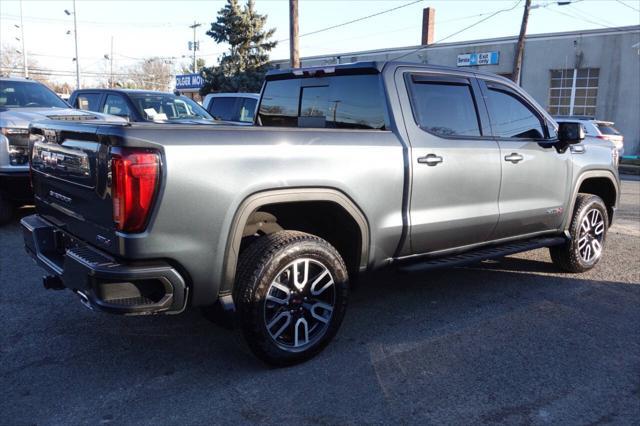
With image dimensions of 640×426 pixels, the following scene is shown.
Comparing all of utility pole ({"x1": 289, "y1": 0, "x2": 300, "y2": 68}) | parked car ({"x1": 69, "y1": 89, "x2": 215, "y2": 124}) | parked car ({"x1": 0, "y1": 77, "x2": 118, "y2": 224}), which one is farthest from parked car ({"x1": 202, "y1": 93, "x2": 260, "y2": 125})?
utility pole ({"x1": 289, "y1": 0, "x2": 300, "y2": 68})

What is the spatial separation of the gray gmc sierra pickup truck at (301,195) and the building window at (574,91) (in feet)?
75.5

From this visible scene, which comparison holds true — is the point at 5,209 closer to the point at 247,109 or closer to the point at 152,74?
the point at 247,109

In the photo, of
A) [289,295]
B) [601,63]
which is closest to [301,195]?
[289,295]

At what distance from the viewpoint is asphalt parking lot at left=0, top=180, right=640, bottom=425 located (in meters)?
3.10

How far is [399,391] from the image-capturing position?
333cm

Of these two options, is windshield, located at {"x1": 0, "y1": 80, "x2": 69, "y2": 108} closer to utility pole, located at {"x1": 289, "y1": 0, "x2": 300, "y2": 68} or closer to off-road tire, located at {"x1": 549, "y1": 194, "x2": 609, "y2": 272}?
off-road tire, located at {"x1": 549, "y1": 194, "x2": 609, "y2": 272}

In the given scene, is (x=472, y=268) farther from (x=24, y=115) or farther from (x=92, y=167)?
(x=24, y=115)

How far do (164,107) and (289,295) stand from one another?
720 cm

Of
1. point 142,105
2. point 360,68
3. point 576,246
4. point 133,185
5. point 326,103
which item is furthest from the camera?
point 142,105

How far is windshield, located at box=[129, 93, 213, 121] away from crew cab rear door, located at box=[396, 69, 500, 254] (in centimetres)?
614

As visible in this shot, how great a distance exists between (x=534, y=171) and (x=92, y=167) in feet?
12.2

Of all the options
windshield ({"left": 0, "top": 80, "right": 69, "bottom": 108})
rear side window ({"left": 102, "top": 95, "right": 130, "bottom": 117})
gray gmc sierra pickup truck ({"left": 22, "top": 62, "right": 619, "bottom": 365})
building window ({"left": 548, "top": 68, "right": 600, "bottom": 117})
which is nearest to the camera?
gray gmc sierra pickup truck ({"left": 22, "top": 62, "right": 619, "bottom": 365})

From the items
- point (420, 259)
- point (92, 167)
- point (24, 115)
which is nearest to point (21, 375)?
point (92, 167)

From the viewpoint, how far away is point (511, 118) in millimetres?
5051
